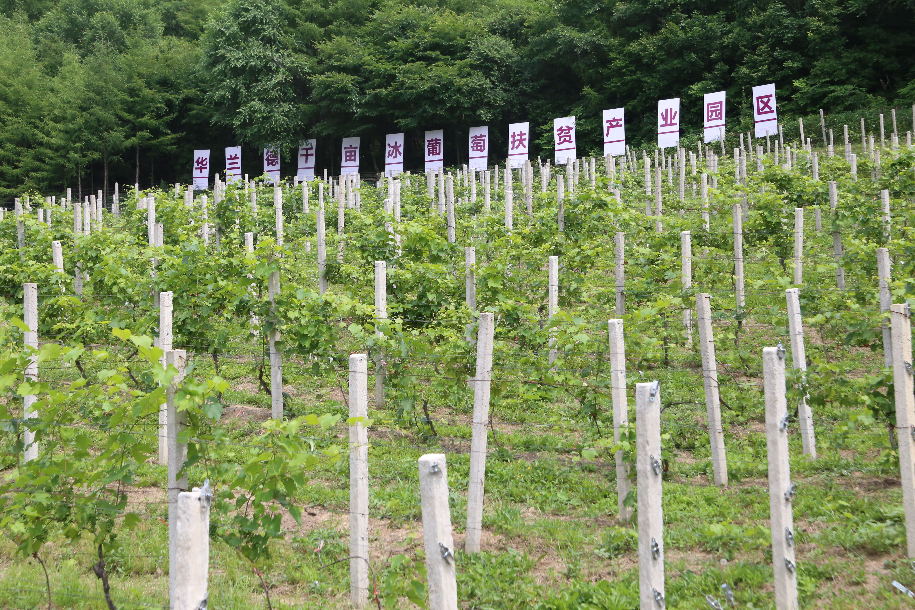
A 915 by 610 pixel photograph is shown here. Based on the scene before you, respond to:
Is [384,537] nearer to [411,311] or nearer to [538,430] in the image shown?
[538,430]

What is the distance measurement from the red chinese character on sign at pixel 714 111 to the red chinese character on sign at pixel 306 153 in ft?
48.2

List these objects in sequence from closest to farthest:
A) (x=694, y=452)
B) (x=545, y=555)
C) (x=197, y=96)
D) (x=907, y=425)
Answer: (x=907, y=425), (x=545, y=555), (x=694, y=452), (x=197, y=96)

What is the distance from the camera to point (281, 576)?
441 centimetres

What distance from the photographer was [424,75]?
95.1 ft

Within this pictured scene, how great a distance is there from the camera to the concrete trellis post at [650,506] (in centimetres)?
338

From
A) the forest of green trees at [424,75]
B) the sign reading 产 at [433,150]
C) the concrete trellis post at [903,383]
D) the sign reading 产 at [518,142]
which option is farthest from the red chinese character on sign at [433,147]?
the concrete trellis post at [903,383]

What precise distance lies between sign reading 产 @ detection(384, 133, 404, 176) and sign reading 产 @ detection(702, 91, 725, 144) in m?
9.15

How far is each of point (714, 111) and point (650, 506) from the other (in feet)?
61.0

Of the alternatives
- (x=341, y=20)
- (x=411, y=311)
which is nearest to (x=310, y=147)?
(x=341, y=20)

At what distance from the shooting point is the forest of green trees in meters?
26.4

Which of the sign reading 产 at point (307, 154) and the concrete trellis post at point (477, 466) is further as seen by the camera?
the sign reading 产 at point (307, 154)

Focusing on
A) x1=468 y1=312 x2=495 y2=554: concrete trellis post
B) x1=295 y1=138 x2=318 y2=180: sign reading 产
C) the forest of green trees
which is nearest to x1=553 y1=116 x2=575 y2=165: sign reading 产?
the forest of green trees

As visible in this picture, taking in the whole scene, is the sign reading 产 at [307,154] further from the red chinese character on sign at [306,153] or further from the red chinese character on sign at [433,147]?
the red chinese character on sign at [433,147]

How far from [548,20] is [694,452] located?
26.5 meters
